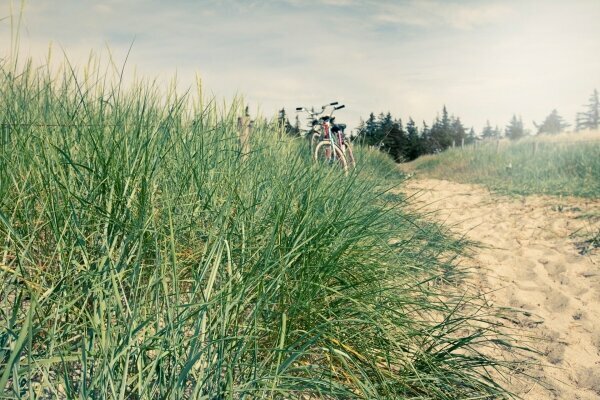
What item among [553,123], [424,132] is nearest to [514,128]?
[553,123]

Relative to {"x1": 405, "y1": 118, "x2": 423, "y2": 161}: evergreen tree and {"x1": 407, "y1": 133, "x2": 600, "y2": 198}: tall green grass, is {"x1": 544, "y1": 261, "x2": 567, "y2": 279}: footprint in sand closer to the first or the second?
{"x1": 407, "y1": 133, "x2": 600, "y2": 198}: tall green grass

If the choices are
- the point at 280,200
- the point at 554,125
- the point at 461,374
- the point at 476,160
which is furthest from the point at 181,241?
the point at 554,125

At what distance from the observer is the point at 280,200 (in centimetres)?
202

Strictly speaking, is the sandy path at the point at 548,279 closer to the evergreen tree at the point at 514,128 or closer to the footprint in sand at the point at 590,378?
the footprint in sand at the point at 590,378

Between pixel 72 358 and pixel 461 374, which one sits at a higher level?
pixel 72 358

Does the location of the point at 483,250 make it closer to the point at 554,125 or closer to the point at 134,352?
the point at 134,352

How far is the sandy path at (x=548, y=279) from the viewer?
7.73ft

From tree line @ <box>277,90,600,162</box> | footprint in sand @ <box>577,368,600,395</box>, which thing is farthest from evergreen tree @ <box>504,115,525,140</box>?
Answer: footprint in sand @ <box>577,368,600,395</box>

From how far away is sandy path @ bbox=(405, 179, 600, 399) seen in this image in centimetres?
236

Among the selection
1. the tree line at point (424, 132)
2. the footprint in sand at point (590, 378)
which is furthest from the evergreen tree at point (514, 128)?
the footprint in sand at point (590, 378)

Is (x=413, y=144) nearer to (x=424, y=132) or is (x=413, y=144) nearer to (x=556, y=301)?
(x=424, y=132)

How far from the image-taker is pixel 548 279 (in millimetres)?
3754

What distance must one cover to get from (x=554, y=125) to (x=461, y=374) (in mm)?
85692

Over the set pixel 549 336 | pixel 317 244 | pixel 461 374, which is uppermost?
pixel 317 244
